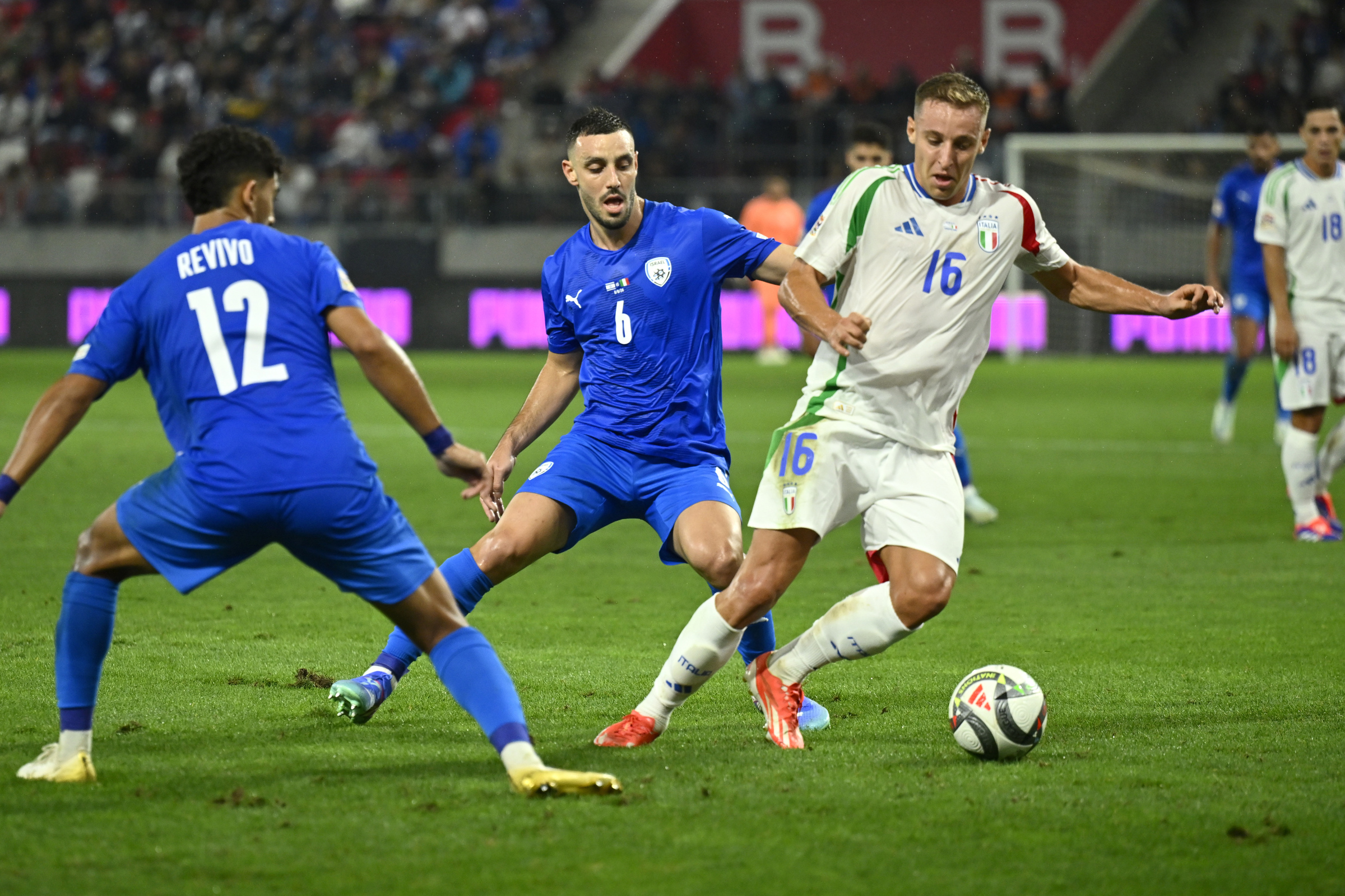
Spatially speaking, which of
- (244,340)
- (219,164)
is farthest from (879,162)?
(244,340)

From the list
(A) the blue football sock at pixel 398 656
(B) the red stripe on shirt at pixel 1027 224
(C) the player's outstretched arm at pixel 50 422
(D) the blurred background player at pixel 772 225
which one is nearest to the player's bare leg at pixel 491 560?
(A) the blue football sock at pixel 398 656

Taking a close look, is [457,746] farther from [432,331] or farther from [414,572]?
[432,331]

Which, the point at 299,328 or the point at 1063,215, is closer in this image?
the point at 299,328

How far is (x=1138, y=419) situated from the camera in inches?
621

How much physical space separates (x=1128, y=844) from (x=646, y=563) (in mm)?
4988

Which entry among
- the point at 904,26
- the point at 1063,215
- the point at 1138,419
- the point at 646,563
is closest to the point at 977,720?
the point at 646,563

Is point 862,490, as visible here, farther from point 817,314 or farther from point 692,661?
point 692,661

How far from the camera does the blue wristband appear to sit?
151 inches

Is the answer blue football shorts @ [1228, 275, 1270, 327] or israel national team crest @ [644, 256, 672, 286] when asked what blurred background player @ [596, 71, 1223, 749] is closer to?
israel national team crest @ [644, 256, 672, 286]

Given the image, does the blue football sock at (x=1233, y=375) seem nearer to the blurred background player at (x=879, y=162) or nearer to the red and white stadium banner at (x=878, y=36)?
the blurred background player at (x=879, y=162)

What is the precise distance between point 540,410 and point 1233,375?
31.6ft

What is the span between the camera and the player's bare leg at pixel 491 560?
16.3 ft

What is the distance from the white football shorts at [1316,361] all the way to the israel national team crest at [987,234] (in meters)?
4.70

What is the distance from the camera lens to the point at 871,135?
29.2 ft
